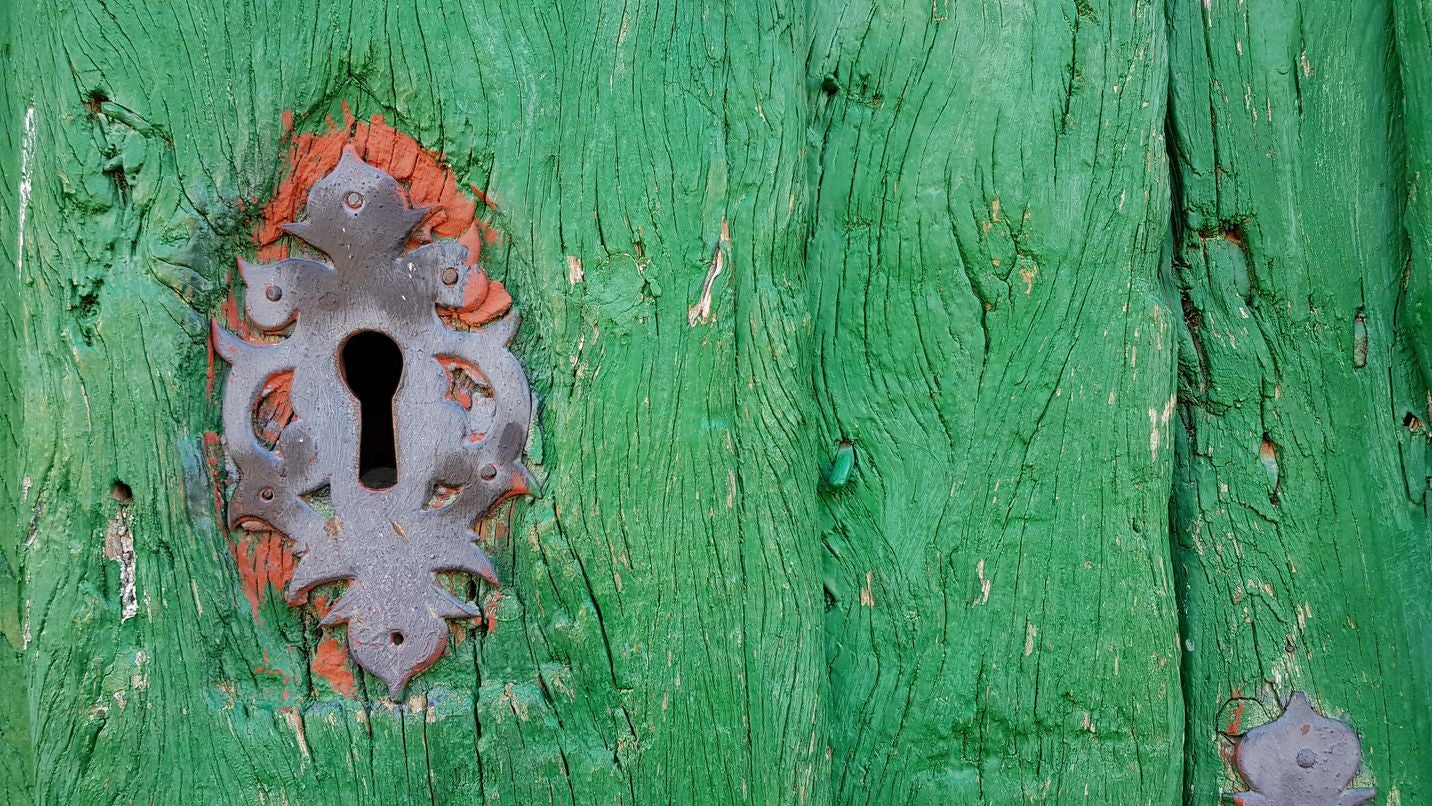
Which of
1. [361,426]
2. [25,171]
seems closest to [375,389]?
[361,426]

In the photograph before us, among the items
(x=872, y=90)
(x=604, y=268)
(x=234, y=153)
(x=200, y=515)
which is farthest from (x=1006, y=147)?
(x=200, y=515)

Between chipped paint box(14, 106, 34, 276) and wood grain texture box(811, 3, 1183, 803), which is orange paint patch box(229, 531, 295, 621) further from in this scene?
wood grain texture box(811, 3, 1183, 803)

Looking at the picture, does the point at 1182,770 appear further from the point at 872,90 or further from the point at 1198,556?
the point at 872,90

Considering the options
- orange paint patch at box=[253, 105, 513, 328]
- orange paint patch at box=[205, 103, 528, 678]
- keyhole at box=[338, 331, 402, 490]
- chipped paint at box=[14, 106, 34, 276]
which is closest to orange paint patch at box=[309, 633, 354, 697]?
orange paint patch at box=[205, 103, 528, 678]

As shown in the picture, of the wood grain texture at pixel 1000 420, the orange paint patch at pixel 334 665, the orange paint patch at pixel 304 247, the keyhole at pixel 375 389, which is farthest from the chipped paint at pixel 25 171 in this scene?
the wood grain texture at pixel 1000 420

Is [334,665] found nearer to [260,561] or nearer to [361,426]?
[260,561]

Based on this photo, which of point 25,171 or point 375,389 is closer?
point 25,171
